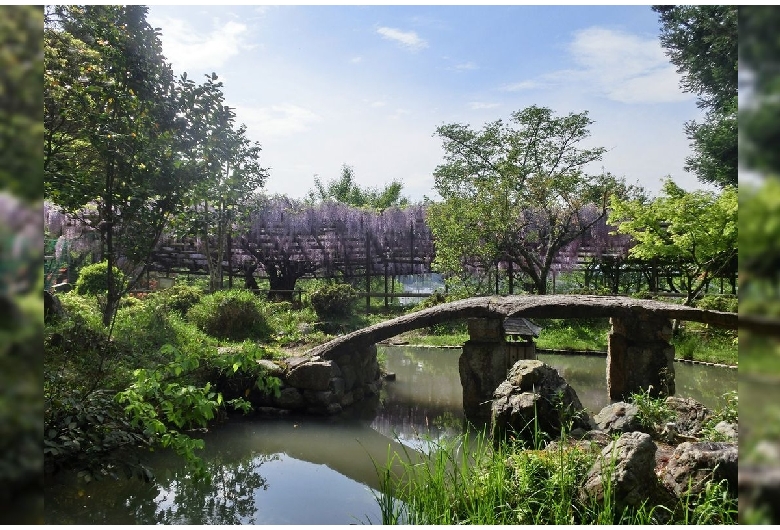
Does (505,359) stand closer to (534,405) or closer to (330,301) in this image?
(534,405)

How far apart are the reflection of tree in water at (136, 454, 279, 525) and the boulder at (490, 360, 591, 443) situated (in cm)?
195

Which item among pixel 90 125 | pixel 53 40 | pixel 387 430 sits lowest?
pixel 387 430

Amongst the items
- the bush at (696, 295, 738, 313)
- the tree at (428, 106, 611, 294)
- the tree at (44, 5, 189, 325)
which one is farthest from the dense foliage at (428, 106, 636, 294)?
the tree at (44, 5, 189, 325)

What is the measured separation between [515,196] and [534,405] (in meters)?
8.47

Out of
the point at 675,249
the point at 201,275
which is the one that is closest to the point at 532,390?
the point at 675,249

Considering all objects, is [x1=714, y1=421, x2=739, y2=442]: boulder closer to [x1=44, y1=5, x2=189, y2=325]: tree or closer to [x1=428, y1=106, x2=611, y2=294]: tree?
[x1=44, y1=5, x2=189, y2=325]: tree

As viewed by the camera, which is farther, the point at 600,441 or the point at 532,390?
the point at 532,390

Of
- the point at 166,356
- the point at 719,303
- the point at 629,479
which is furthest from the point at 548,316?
the point at 719,303

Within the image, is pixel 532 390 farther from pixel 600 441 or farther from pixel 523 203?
pixel 523 203

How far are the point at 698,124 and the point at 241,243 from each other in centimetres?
1088

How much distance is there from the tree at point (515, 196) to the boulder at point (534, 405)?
7.14 metres

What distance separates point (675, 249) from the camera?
10.5 m

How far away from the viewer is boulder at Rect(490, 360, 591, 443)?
4.69m

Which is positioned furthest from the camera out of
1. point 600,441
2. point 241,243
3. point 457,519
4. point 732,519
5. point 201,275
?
point 201,275
